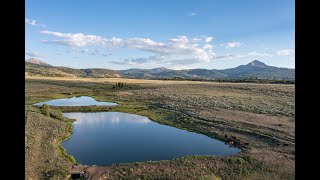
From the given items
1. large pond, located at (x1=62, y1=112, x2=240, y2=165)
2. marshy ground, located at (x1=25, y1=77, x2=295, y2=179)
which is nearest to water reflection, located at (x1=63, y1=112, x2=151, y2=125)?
large pond, located at (x1=62, y1=112, x2=240, y2=165)

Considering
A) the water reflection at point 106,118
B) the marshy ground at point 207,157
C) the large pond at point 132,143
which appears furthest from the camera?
the water reflection at point 106,118

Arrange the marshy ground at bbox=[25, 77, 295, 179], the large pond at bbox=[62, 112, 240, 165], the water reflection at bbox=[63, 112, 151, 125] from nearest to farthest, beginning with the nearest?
the marshy ground at bbox=[25, 77, 295, 179]
the large pond at bbox=[62, 112, 240, 165]
the water reflection at bbox=[63, 112, 151, 125]

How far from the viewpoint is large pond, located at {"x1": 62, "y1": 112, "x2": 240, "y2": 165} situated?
121 ft

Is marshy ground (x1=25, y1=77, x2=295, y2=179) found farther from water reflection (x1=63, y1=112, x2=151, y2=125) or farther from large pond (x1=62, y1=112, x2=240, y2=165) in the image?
water reflection (x1=63, y1=112, x2=151, y2=125)

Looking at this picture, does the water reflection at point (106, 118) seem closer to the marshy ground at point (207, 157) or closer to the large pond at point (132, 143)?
the large pond at point (132, 143)

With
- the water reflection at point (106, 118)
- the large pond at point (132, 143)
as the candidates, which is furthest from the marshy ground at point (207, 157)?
the water reflection at point (106, 118)

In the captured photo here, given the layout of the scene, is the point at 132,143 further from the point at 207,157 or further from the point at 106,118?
the point at 106,118

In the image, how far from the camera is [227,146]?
41.6m

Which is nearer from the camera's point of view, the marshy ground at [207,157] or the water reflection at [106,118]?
the marshy ground at [207,157]

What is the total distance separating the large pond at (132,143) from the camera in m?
36.9

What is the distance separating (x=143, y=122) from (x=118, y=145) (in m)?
17.6

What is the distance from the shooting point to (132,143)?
42.9 metres

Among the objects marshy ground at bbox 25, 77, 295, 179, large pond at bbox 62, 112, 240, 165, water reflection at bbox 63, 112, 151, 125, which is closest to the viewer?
marshy ground at bbox 25, 77, 295, 179
